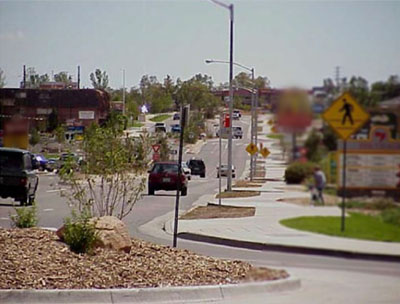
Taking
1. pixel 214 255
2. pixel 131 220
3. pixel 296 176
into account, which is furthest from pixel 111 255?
pixel 296 176

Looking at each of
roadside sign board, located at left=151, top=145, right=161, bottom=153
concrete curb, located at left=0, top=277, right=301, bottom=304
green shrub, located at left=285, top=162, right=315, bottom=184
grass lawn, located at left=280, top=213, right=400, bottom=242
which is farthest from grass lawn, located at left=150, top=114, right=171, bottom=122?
grass lawn, located at left=280, top=213, right=400, bottom=242

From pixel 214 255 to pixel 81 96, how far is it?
341cm

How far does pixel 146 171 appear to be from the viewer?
10578mm

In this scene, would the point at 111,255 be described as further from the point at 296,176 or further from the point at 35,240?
the point at 296,176

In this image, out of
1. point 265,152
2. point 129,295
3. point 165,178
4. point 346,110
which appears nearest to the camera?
point 346,110

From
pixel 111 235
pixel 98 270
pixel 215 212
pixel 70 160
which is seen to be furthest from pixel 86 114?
pixel 215 212

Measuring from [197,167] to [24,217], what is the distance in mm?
2422

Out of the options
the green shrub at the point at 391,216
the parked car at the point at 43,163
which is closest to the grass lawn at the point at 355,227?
the green shrub at the point at 391,216

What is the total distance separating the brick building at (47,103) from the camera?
323 inches

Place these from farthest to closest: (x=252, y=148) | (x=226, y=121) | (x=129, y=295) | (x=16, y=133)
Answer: (x=129, y=295)
(x=16, y=133)
(x=226, y=121)
(x=252, y=148)

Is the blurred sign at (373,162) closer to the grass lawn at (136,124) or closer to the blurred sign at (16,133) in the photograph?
the blurred sign at (16,133)

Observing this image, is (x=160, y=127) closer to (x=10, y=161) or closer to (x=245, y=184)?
(x=245, y=184)

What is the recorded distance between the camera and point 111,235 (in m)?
9.85

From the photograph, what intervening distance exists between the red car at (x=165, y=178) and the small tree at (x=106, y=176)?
0.61 feet
